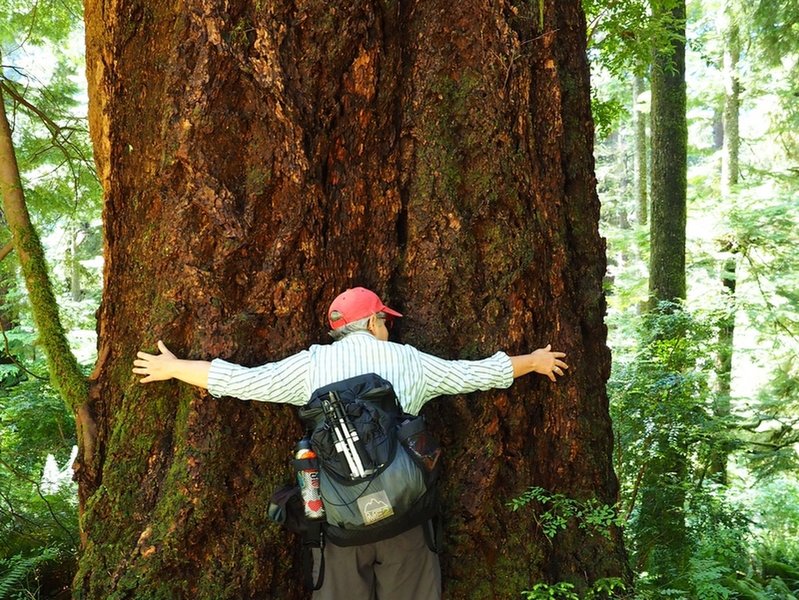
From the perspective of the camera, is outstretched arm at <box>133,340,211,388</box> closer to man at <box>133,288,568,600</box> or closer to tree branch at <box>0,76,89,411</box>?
man at <box>133,288,568,600</box>

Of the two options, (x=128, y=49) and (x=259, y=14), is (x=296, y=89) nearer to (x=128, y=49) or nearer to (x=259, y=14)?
(x=259, y=14)

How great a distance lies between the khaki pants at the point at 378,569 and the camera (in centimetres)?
317

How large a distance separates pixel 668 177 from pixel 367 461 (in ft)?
24.9

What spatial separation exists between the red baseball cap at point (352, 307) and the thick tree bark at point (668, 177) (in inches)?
249

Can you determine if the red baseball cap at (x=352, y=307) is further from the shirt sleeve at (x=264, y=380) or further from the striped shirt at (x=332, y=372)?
the shirt sleeve at (x=264, y=380)

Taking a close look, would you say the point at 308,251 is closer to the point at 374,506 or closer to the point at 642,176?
the point at 374,506

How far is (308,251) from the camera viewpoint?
3.55m

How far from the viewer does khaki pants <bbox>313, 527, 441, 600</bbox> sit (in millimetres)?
3170

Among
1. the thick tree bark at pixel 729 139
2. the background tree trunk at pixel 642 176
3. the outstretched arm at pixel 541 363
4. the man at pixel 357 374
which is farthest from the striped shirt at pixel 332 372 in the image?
the background tree trunk at pixel 642 176

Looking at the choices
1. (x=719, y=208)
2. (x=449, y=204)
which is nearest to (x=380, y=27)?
(x=449, y=204)

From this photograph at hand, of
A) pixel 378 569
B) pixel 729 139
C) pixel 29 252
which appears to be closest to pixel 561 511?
pixel 378 569

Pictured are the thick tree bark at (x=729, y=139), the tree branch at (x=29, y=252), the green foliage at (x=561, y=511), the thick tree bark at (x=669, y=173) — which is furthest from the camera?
the thick tree bark at (x=729, y=139)

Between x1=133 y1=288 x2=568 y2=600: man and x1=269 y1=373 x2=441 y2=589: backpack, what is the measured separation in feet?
0.42

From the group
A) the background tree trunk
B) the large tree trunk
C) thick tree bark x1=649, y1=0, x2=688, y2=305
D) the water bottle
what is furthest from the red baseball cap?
the background tree trunk
